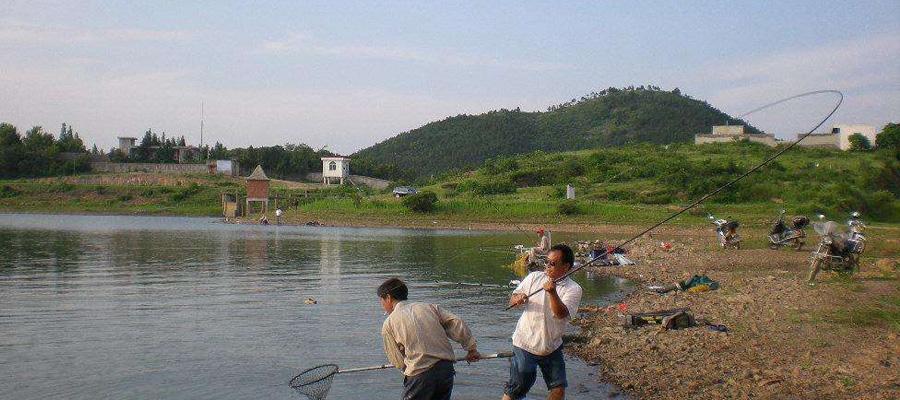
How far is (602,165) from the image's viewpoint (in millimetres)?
82125

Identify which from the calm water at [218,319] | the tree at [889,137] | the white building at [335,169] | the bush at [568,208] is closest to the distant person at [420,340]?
the calm water at [218,319]

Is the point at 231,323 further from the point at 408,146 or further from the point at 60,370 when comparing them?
the point at 408,146

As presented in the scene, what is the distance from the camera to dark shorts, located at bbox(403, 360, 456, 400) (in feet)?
26.0

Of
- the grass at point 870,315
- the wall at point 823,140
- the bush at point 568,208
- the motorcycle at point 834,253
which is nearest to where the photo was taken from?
the grass at point 870,315

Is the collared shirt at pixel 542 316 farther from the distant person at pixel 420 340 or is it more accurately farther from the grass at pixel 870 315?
the grass at pixel 870 315

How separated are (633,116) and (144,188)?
4181 inches

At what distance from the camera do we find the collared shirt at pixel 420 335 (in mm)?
7855

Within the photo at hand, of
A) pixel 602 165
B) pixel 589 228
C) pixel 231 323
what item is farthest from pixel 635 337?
pixel 602 165

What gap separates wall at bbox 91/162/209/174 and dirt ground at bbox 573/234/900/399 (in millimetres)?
107083

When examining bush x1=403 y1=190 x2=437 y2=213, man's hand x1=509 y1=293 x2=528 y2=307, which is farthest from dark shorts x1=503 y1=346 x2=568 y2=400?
bush x1=403 y1=190 x2=437 y2=213

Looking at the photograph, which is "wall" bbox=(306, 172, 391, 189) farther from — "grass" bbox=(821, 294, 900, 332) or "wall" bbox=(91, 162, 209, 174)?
"grass" bbox=(821, 294, 900, 332)

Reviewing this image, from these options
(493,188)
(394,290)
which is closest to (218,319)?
(394,290)

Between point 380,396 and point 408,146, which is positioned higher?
point 408,146

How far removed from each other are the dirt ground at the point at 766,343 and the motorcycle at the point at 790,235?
25.4 ft
